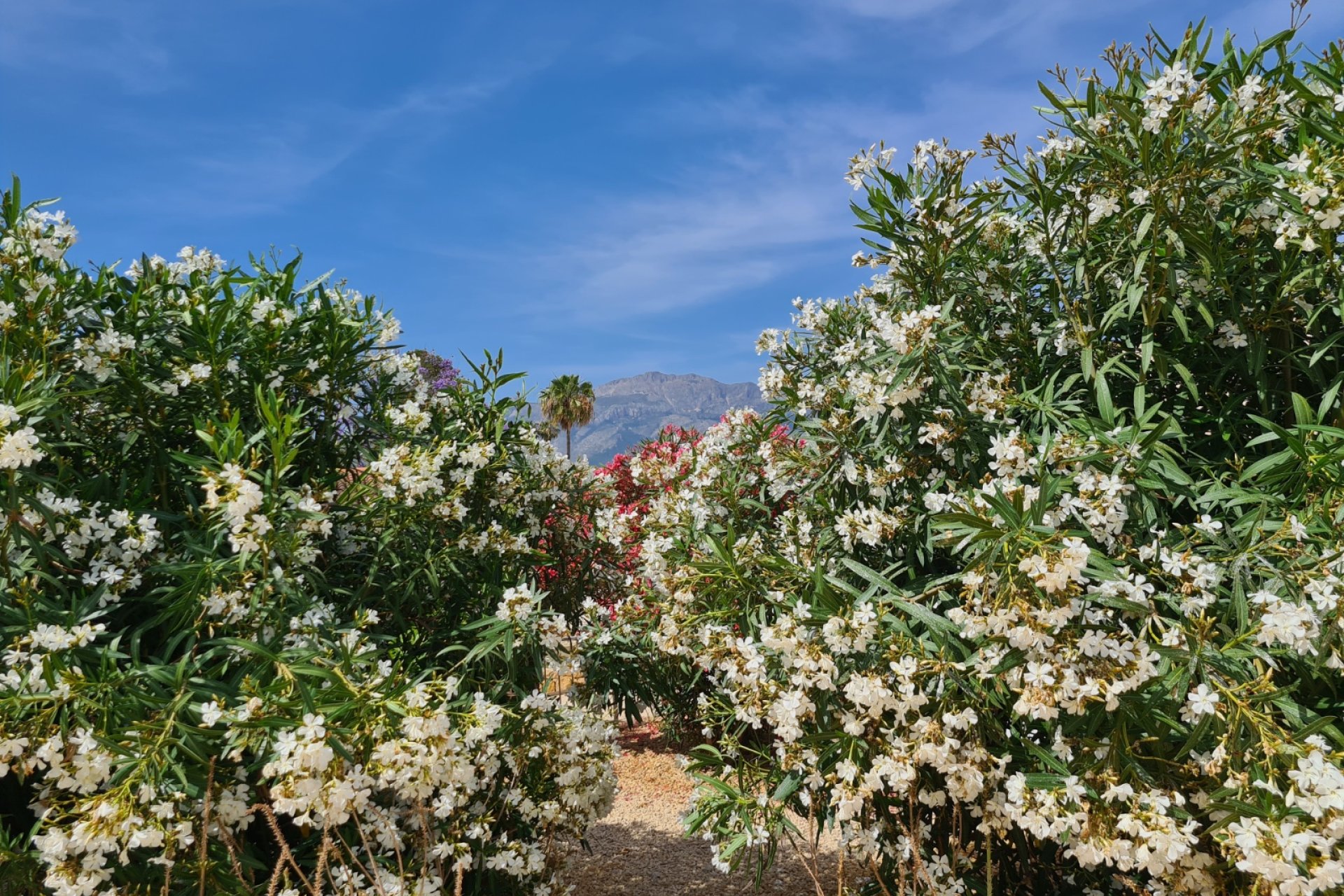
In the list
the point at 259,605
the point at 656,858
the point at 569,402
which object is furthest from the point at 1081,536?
the point at 569,402

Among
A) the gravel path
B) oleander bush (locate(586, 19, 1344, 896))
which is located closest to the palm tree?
the gravel path

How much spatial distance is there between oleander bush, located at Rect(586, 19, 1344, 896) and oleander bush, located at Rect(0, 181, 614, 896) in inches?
35.1

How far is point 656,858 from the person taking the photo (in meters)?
5.48

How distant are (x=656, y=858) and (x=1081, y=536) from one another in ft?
13.2

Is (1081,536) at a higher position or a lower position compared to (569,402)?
lower

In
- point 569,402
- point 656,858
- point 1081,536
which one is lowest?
point 656,858

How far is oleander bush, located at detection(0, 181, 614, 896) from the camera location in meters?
2.43

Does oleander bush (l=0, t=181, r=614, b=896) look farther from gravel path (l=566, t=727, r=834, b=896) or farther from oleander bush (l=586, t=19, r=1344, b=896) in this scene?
gravel path (l=566, t=727, r=834, b=896)

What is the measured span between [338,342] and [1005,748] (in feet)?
9.45

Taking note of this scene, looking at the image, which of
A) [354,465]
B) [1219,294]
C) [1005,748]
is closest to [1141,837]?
[1005,748]

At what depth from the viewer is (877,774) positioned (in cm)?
262

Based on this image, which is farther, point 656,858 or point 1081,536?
point 656,858

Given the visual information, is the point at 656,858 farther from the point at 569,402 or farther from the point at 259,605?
the point at 569,402

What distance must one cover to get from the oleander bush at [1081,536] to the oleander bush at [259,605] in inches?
35.1
